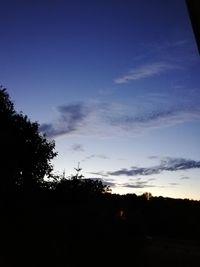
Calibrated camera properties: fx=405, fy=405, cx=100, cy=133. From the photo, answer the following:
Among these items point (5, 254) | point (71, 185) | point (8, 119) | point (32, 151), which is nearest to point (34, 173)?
point (32, 151)

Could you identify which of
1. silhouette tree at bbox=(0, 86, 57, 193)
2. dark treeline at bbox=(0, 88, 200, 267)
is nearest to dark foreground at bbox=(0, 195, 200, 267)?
dark treeline at bbox=(0, 88, 200, 267)

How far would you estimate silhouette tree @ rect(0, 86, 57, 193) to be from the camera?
112 ft

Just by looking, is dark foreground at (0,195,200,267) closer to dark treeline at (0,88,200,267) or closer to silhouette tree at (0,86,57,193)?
dark treeline at (0,88,200,267)

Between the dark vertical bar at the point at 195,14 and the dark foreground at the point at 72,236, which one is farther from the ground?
the dark vertical bar at the point at 195,14

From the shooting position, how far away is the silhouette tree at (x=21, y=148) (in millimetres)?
34094

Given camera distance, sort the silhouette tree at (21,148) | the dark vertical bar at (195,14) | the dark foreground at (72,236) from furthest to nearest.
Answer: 1. the silhouette tree at (21,148)
2. the dark foreground at (72,236)
3. the dark vertical bar at (195,14)

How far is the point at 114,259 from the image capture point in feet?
58.6

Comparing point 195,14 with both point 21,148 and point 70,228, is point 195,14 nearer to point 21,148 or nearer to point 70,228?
point 70,228

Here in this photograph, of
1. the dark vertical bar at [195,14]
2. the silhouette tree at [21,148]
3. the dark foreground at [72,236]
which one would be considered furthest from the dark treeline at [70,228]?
the dark vertical bar at [195,14]

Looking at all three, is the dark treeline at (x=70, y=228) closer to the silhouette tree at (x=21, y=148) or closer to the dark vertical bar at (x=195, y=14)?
the silhouette tree at (x=21, y=148)

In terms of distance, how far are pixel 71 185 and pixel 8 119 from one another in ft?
53.3

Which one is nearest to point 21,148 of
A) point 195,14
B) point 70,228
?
point 70,228

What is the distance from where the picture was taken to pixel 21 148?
119ft

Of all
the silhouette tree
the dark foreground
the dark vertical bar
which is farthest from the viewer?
the silhouette tree
